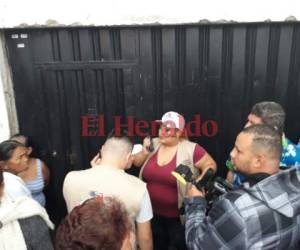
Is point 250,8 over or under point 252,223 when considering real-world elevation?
over

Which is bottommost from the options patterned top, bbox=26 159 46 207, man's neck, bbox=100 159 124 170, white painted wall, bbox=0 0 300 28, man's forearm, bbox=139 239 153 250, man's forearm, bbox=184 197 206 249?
man's forearm, bbox=139 239 153 250

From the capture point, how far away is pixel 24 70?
9.21ft

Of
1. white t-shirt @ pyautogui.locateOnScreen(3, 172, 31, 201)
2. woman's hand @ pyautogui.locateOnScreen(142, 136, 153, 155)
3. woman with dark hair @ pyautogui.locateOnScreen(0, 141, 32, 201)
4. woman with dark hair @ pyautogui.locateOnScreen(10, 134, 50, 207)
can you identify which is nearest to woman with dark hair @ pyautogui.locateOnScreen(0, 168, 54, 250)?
white t-shirt @ pyautogui.locateOnScreen(3, 172, 31, 201)

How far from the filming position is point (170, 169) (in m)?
2.61

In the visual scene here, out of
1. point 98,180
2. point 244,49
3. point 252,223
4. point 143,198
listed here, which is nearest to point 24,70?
point 98,180

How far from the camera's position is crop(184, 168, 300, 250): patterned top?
1.60m

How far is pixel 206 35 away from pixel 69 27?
115 centimetres

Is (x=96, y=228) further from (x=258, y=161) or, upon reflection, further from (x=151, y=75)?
(x=151, y=75)

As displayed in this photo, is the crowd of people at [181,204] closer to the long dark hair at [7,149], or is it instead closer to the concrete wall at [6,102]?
the long dark hair at [7,149]

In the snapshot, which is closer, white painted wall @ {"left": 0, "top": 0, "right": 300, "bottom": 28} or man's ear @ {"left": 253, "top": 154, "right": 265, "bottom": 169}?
man's ear @ {"left": 253, "top": 154, "right": 265, "bottom": 169}

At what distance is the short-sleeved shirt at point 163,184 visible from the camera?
2.62 metres

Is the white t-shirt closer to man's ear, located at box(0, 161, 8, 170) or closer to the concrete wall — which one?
man's ear, located at box(0, 161, 8, 170)

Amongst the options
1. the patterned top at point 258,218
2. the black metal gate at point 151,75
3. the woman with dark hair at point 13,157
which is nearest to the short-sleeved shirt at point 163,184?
the black metal gate at point 151,75

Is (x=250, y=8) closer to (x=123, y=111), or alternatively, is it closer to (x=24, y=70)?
(x=123, y=111)
